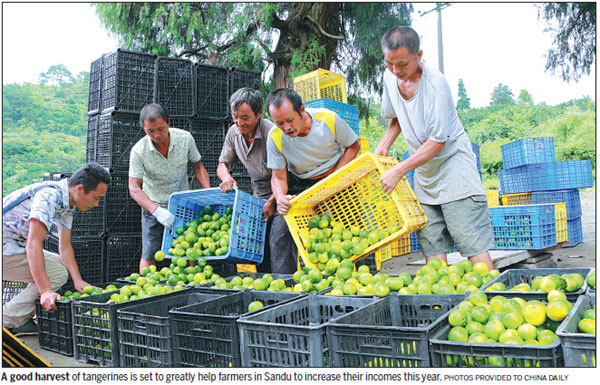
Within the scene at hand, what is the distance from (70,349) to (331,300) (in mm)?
1805

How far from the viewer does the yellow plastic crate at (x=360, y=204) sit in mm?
2881

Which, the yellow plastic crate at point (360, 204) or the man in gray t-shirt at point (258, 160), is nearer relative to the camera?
the yellow plastic crate at point (360, 204)

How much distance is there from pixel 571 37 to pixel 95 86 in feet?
25.8

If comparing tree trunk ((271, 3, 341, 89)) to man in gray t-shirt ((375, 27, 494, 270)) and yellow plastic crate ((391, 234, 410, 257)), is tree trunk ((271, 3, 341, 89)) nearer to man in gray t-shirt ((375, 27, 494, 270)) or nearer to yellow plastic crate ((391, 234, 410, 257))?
yellow plastic crate ((391, 234, 410, 257))

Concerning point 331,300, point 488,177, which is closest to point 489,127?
point 488,177

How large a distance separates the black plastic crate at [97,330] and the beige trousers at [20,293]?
3.00 ft

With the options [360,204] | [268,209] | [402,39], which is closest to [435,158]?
[360,204]

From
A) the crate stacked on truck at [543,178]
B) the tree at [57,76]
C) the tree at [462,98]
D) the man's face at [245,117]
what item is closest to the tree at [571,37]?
the crate stacked on truck at [543,178]

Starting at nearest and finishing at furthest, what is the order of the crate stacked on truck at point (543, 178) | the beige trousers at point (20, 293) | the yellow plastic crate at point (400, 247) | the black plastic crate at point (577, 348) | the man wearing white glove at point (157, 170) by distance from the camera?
the black plastic crate at point (577, 348) < the beige trousers at point (20, 293) < the man wearing white glove at point (157, 170) < the yellow plastic crate at point (400, 247) < the crate stacked on truck at point (543, 178)

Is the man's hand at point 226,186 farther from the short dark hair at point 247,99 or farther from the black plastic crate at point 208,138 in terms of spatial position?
the black plastic crate at point 208,138

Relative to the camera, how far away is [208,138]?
17.2 feet

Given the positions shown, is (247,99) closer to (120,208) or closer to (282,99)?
(282,99)

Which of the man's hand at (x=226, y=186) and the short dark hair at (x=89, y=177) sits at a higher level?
the short dark hair at (x=89, y=177)
